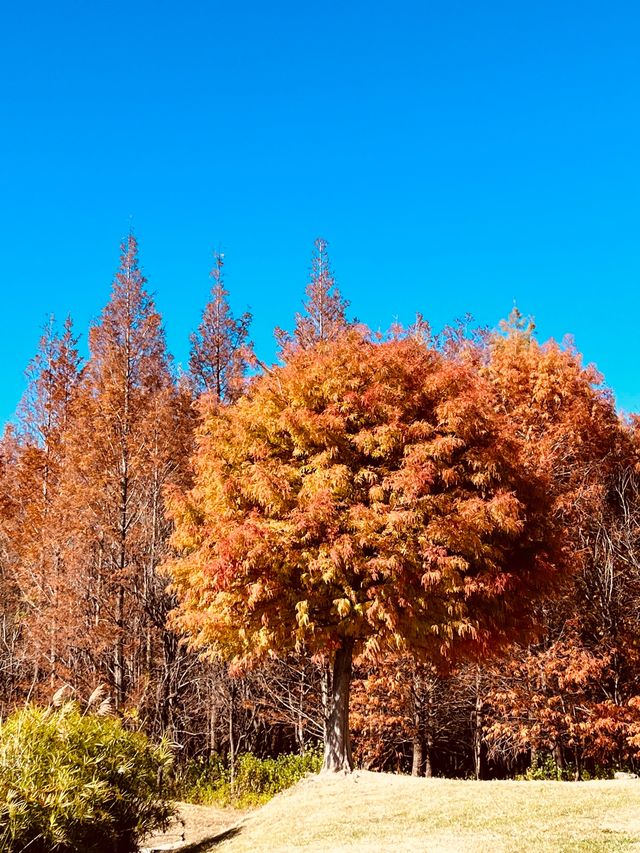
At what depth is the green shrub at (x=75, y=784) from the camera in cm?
719

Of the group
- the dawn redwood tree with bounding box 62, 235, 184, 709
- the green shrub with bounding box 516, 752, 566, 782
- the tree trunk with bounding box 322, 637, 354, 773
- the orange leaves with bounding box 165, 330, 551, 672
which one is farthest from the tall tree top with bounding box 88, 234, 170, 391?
the green shrub with bounding box 516, 752, 566, 782

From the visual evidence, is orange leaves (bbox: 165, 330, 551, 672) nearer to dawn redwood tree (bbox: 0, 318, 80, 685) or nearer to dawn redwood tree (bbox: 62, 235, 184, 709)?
dawn redwood tree (bbox: 62, 235, 184, 709)

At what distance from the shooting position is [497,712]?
16.9 m

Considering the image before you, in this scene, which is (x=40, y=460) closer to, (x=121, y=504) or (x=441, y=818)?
(x=121, y=504)

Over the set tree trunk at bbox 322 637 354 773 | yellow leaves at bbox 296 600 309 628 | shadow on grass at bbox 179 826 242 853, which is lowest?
shadow on grass at bbox 179 826 242 853

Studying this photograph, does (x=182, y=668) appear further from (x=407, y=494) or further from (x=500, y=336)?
(x=500, y=336)

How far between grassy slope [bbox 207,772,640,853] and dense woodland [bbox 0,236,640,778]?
2.20 metres

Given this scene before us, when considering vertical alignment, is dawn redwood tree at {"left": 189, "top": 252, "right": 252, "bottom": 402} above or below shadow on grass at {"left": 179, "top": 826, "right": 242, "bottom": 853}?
above

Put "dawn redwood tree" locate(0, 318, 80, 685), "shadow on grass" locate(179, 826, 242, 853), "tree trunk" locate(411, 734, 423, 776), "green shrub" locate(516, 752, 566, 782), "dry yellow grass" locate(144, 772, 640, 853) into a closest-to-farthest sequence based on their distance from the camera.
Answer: "dry yellow grass" locate(144, 772, 640, 853), "shadow on grass" locate(179, 826, 242, 853), "green shrub" locate(516, 752, 566, 782), "tree trunk" locate(411, 734, 423, 776), "dawn redwood tree" locate(0, 318, 80, 685)

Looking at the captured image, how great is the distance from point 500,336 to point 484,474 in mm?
18275

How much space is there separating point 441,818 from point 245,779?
9533mm

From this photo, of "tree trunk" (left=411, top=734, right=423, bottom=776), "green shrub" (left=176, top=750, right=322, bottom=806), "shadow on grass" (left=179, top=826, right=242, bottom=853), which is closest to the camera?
"shadow on grass" (left=179, top=826, right=242, bottom=853)

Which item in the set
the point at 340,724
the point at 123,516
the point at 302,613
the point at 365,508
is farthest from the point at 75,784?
the point at 123,516

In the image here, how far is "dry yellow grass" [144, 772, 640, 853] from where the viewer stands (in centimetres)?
753
